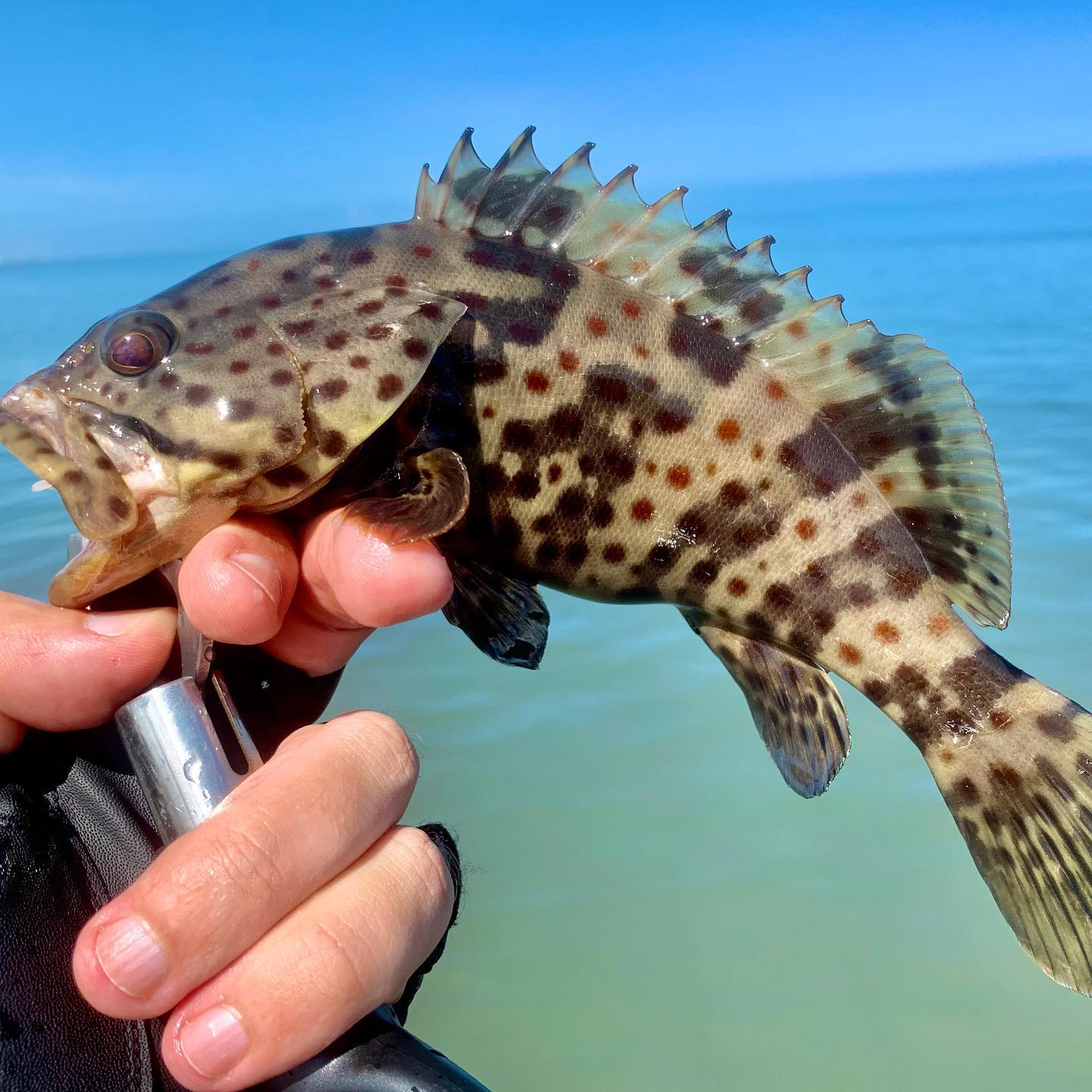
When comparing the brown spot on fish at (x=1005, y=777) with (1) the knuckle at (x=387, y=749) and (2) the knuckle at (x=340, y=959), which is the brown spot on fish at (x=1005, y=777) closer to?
(1) the knuckle at (x=387, y=749)

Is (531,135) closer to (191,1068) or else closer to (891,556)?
(891,556)

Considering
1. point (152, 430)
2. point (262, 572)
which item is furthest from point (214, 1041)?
point (152, 430)

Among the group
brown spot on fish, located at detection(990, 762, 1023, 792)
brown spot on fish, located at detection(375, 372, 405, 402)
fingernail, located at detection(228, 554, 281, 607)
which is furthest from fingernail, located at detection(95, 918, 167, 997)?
brown spot on fish, located at detection(990, 762, 1023, 792)

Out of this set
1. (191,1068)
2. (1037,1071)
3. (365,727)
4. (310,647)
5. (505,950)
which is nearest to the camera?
(191,1068)

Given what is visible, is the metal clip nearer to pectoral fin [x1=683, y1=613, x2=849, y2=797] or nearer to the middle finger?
the middle finger

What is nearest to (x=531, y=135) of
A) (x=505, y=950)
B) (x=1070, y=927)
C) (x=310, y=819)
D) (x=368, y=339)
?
(x=368, y=339)

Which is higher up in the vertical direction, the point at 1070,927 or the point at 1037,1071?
the point at 1070,927

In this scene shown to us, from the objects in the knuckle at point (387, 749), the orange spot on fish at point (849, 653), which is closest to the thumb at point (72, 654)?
the knuckle at point (387, 749)
